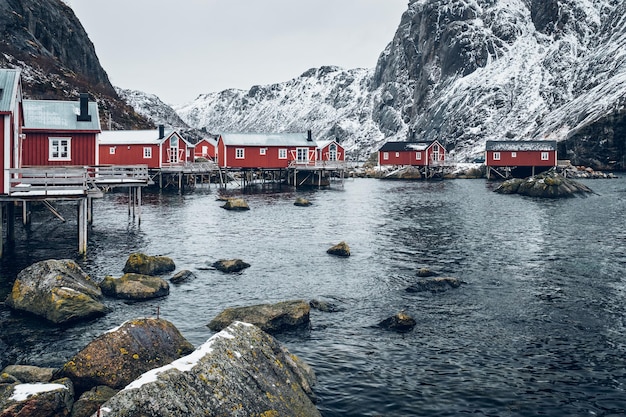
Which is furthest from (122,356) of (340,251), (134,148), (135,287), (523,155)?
(523,155)

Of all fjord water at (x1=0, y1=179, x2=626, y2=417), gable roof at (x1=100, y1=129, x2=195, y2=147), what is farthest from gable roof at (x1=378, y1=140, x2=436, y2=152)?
fjord water at (x1=0, y1=179, x2=626, y2=417)

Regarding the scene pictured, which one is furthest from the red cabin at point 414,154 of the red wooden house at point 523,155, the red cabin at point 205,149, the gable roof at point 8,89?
the gable roof at point 8,89

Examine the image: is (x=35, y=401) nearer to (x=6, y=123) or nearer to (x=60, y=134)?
(x=6, y=123)

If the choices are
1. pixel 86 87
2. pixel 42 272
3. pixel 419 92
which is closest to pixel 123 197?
pixel 86 87

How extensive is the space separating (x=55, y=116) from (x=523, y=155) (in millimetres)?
82465

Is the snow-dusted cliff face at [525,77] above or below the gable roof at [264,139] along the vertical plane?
above

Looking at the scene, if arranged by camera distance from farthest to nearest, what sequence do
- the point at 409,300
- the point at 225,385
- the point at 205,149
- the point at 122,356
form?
the point at 205,149 < the point at 409,300 < the point at 122,356 < the point at 225,385

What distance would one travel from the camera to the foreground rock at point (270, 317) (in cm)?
1658

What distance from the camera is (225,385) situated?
9.05m

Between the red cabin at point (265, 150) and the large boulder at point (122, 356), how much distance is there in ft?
224

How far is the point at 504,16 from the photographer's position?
582 feet

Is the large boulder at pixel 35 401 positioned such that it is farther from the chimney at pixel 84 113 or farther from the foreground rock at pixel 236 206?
the foreground rock at pixel 236 206

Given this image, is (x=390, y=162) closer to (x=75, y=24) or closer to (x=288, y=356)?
(x=75, y=24)

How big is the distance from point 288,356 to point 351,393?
1.96 m
